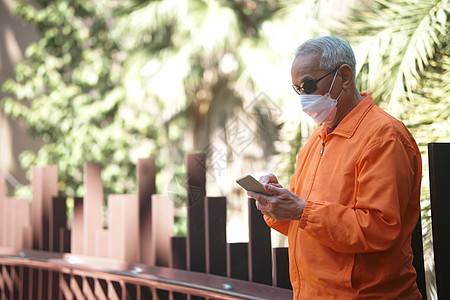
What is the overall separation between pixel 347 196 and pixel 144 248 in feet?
4.74

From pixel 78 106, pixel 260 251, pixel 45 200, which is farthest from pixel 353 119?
pixel 78 106

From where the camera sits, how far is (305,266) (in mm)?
1551

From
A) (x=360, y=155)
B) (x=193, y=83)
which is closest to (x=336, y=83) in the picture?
(x=360, y=155)

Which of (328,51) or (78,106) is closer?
(328,51)

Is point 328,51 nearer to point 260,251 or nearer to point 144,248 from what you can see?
point 260,251

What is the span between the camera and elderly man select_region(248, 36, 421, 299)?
1394 millimetres

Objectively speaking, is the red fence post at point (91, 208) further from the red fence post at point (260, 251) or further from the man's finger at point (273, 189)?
the man's finger at point (273, 189)

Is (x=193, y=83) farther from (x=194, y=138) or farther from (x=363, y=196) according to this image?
(x=363, y=196)

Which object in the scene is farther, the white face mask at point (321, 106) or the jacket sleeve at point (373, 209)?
the white face mask at point (321, 106)

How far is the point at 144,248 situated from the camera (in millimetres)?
2697

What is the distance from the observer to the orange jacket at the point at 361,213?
4.56 ft

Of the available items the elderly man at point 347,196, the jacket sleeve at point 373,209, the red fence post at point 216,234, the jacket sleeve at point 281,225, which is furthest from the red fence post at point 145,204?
the jacket sleeve at point 373,209

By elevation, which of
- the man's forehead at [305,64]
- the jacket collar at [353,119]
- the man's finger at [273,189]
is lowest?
the man's finger at [273,189]

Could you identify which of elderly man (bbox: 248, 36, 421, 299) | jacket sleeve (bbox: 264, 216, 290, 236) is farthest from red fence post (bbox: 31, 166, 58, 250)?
elderly man (bbox: 248, 36, 421, 299)
